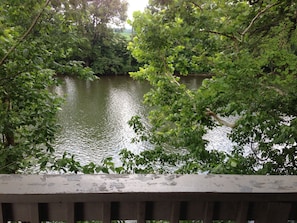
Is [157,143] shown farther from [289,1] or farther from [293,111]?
[289,1]

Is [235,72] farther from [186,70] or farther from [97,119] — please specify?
[97,119]

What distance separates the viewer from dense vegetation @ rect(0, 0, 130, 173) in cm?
196

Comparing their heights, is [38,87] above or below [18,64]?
below

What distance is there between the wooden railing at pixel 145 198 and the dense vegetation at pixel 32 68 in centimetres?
122

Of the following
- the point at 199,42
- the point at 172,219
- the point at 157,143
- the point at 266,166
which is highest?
the point at 199,42

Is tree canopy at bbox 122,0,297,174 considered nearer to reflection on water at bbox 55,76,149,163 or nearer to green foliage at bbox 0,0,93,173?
green foliage at bbox 0,0,93,173

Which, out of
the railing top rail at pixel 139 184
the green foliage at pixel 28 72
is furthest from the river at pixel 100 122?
the railing top rail at pixel 139 184

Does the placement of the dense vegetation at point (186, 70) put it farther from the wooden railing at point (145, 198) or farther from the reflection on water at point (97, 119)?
the reflection on water at point (97, 119)

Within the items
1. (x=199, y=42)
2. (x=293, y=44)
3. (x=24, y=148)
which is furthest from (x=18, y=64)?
(x=293, y=44)

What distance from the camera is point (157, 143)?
4582mm

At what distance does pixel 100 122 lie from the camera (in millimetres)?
10789

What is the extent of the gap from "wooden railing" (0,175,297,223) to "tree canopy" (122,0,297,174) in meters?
1.77

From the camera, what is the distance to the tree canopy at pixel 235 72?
280 centimetres

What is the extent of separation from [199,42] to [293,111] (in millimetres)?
1518
